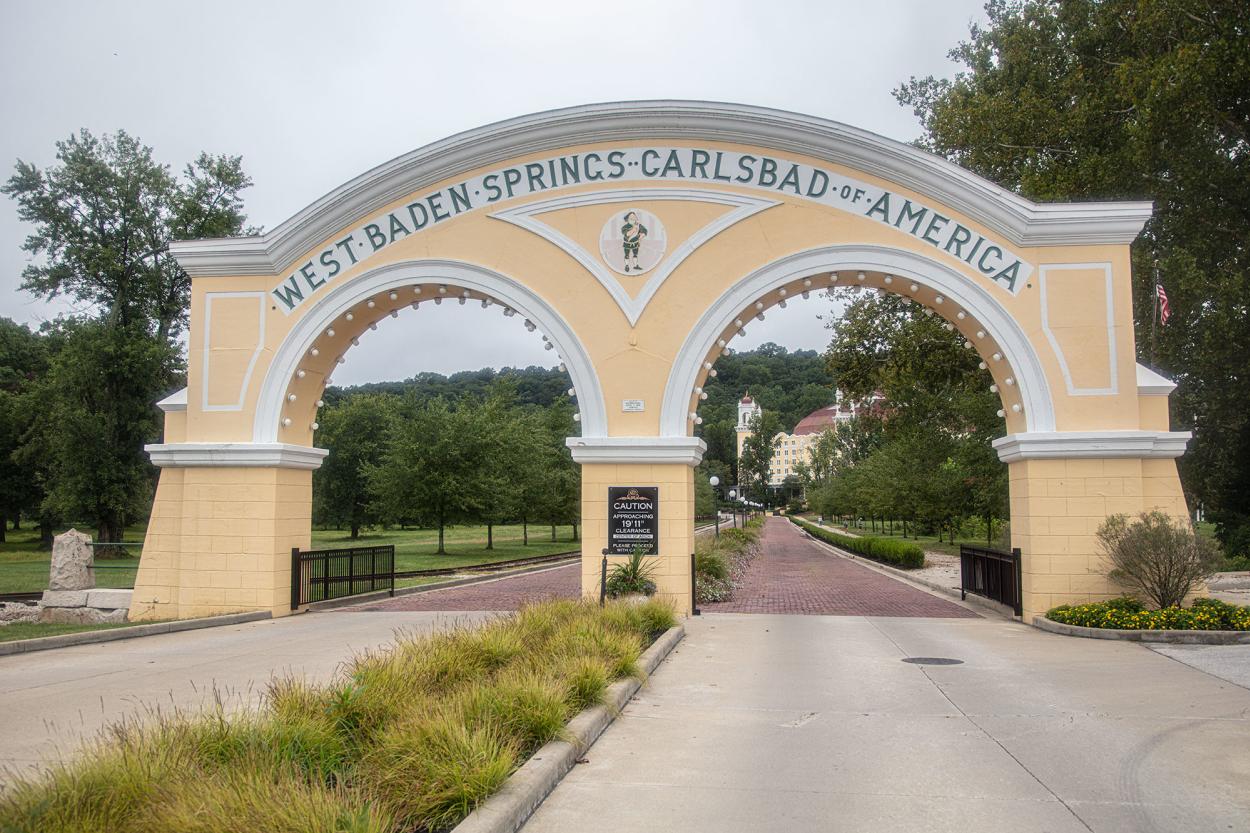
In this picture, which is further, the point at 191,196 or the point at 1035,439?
the point at 191,196

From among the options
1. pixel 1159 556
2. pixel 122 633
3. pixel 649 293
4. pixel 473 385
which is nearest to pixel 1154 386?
pixel 1159 556

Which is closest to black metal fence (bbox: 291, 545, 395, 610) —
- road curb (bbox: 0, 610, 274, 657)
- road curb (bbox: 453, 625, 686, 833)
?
road curb (bbox: 0, 610, 274, 657)

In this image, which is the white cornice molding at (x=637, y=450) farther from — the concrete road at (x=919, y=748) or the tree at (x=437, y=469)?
the tree at (x=437, y=469)

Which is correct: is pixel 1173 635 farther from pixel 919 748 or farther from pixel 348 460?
pixel 348 460

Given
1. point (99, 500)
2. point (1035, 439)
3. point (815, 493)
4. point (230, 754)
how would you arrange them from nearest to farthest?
point (230, 754)
point (1035, 439)
point (99, 500)
point (815, 493)

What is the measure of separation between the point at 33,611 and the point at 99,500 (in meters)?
21.1

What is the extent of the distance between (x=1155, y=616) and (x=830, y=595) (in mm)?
7860

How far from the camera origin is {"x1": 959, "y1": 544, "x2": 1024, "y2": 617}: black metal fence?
14961mm

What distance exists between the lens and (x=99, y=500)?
115 ft

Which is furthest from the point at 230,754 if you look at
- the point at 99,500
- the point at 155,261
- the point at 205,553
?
the point at 155,261

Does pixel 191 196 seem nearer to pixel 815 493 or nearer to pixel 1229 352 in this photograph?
pixel 1229 352

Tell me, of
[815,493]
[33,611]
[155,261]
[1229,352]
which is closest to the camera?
[33,611]

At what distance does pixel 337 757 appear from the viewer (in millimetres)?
5363

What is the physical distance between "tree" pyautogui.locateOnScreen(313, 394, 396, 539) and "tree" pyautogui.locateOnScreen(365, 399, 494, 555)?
9340mm
